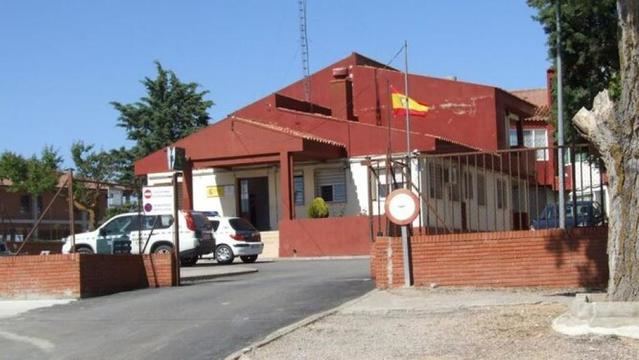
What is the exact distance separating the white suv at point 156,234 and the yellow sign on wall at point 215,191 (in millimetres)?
10998

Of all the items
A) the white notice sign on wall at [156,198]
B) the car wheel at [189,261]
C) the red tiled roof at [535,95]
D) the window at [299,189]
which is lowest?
the car wheel at [189,261]

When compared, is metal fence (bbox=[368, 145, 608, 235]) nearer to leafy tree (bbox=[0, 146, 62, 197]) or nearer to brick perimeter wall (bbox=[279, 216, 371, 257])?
brick perimeter wall (bbox=[279, 216, 371, 257])

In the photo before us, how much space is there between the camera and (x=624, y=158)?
9.90 metres

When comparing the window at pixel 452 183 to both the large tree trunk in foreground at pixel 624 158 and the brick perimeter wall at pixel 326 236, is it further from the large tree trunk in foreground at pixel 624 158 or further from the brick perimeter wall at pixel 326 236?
the large tree trunk in foreground at pixel 624 158

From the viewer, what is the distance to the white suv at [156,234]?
80.0 feet

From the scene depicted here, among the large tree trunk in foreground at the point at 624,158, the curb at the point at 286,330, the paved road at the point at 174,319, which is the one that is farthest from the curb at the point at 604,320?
the paved road at the point at 174,319

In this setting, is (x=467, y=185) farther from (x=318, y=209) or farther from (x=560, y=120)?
(x=318, y=209)

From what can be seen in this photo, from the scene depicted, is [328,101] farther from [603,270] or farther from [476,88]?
[603,270]

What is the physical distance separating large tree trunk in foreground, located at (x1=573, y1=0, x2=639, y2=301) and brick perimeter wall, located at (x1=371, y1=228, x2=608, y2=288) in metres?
3.85

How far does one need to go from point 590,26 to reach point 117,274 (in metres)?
12.8

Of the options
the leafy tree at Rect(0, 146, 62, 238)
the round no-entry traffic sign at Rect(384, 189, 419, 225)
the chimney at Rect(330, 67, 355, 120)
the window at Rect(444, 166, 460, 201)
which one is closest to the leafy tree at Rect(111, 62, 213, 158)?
the leafy tree at Rect(0, 146, 62, 238)

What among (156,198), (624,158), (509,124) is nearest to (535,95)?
(509,124)

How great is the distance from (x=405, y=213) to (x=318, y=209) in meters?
18.2

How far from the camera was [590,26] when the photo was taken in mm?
20672
